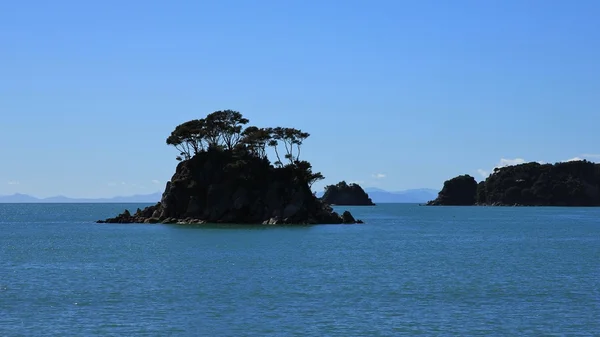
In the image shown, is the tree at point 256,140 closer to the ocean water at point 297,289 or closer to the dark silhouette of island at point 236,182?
the dark silhouette of island at point 236,182

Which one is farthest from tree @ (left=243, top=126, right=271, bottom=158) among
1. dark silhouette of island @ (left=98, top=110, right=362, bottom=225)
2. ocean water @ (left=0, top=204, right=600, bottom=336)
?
ocean water @ (left=0, top=204, right=600, bottom=336)

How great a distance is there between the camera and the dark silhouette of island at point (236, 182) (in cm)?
14825

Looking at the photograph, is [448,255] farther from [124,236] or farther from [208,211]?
[208,211]

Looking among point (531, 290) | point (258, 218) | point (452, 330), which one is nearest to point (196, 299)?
point (452, 330)

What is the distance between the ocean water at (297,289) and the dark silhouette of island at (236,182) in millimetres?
48252

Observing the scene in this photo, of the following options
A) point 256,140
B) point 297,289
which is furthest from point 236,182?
point 297,289

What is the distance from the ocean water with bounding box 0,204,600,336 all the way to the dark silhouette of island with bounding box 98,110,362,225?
4825 cm

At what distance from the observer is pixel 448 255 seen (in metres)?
85.0

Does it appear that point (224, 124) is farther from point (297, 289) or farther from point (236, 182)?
point (297, 289)

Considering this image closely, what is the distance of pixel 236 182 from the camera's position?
149m

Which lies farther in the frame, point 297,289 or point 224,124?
point 224,124

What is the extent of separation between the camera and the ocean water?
131ft

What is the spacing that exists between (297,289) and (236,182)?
95.5 meters

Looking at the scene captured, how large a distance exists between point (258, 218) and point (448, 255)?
69.0m
